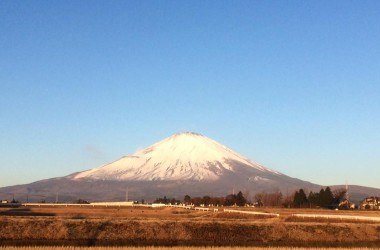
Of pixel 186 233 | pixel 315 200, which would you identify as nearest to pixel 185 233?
pixel 186 233

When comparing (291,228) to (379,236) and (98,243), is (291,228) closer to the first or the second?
(379,236)

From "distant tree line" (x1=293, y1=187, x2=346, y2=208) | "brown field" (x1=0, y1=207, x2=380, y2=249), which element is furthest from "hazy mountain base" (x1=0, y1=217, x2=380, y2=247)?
"distant tree line" (x1=293, y1=187, x2=346, y2=208)

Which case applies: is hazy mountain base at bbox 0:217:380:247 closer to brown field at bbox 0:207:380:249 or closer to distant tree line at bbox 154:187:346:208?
brown field at bbox 0:207:380:249

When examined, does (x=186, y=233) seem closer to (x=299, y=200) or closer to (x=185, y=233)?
(x=185, y=233)

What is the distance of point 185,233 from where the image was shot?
1849 inches

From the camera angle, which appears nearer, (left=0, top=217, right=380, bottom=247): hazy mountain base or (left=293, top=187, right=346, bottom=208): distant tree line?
(left=0, top=217, right=380, bottom=247): hazy mountain base

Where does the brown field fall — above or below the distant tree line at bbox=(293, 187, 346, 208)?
below

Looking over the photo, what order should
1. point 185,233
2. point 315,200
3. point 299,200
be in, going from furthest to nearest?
point 315,200 → point 299,200 → point 185,233

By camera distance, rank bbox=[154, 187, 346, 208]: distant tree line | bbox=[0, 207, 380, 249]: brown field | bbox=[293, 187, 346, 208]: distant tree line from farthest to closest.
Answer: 1. bbox=[154, 187, 346, 208]: distant tree line
2. bbox=[293, 187, 346, 208]: distant tree line
3. bbox=[0, 207, 380, 249]: brown field

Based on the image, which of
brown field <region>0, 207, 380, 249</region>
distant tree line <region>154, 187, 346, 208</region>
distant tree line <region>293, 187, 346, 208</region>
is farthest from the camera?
distant tree line <region>154, 187, 346, 208</region>

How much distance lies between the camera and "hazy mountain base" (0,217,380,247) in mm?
44144

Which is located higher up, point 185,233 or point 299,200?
point 299,200

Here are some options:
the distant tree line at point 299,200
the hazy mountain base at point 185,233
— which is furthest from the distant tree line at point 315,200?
the hazy mountain base at point 185,233

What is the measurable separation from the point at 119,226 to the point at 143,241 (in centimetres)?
427
